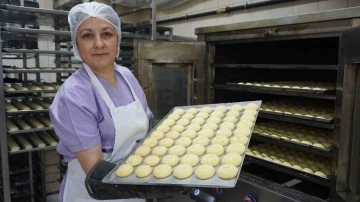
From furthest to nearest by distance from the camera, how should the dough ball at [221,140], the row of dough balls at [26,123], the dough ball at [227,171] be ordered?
1. the row of dough balls at [26,123]
2. the dough ball at [221,140]
3. the dough ball at [227,171]

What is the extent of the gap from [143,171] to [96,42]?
0.57 metres

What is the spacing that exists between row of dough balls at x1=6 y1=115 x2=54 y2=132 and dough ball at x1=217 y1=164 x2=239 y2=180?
2.07m

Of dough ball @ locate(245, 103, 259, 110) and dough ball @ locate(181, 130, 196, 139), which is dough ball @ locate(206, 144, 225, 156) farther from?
dough ball @ locate(245, 103, 259, 110)

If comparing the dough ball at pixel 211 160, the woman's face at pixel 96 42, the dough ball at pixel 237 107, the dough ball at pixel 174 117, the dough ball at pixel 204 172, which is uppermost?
the woman's face at pixel 96 42

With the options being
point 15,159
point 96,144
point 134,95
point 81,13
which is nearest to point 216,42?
point 134,95

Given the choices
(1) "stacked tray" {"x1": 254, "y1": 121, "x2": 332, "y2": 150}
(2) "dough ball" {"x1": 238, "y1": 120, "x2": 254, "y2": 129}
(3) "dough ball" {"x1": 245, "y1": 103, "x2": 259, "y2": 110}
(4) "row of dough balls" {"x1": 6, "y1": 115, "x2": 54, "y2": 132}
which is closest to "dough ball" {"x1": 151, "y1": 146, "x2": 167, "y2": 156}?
(2) "dough ball" {"x1": 238, "y1": 120, "x2": 254, "y2": 129}

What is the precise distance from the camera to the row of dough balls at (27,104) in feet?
8.36

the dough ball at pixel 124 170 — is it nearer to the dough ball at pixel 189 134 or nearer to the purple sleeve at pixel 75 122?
the purple sleeve at pixel 75 122

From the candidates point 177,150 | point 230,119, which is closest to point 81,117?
point 177,150

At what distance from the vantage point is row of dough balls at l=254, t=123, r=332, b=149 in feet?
5.87

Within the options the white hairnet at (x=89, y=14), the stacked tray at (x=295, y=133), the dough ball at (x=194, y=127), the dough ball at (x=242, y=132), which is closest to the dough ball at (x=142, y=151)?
the dough ball at (x=194, y=127)

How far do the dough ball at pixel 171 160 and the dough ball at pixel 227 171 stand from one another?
227 mm

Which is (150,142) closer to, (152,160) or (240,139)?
(152,160)

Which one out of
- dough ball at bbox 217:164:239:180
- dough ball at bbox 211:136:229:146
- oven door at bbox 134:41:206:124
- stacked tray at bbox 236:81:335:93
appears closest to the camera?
dough ball at bbox 217:164:239:180
